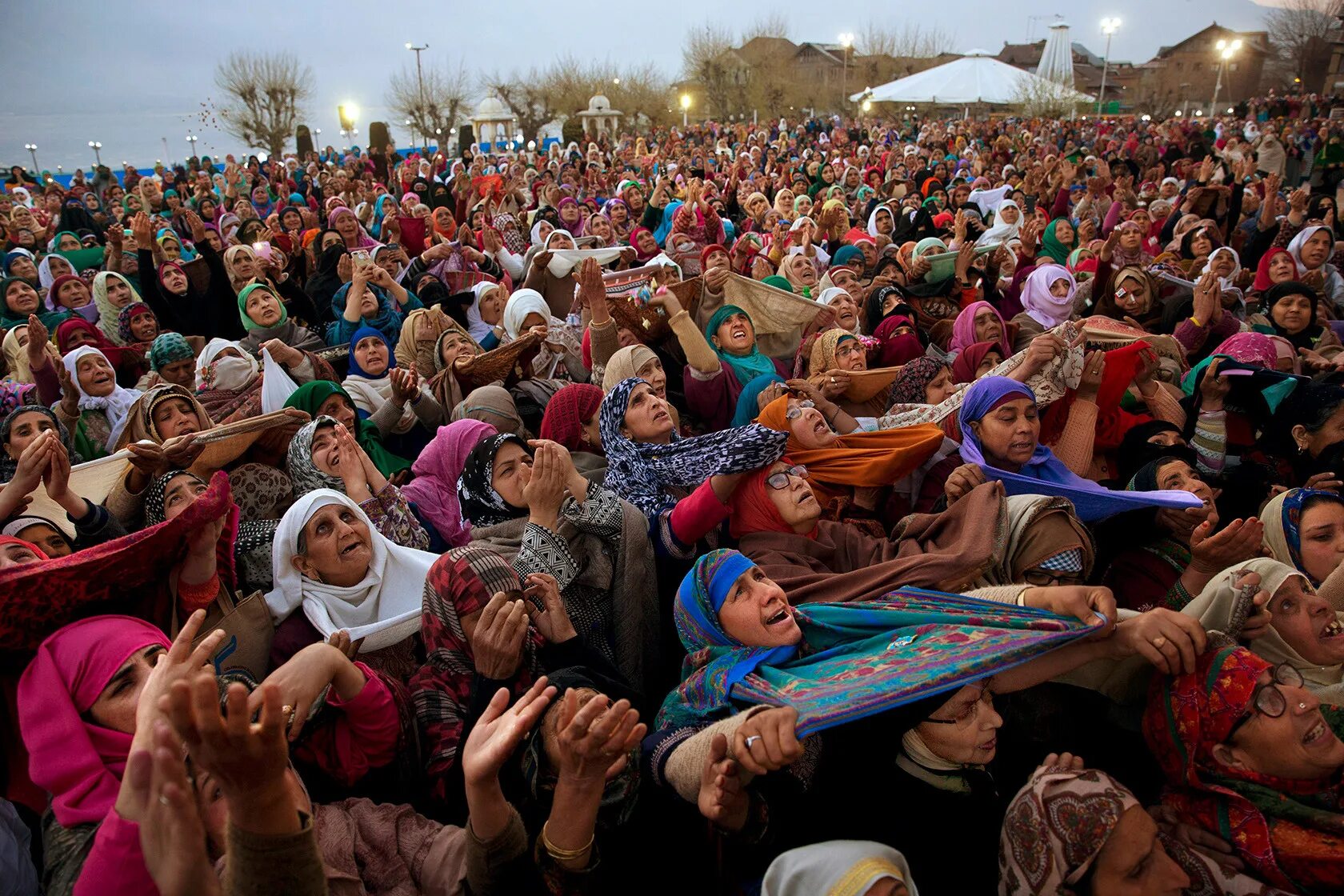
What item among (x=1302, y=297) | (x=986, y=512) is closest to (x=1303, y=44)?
(x=1302, y=297)

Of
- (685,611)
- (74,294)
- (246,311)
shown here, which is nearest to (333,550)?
(685,611)

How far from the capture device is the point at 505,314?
5.95m

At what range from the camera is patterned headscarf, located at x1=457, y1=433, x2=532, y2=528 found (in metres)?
2.99

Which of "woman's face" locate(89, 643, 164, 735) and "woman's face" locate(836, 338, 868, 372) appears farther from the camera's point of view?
"woman's face" locate(836, 338, 868, 372)

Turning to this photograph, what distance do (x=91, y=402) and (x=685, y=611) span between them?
13.7 feet

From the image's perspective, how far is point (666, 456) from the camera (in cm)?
316

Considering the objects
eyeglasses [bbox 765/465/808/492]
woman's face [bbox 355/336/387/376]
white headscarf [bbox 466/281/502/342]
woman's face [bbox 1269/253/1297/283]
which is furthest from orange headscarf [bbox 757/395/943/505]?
woman's face [bbox 1269/253/1297/283]

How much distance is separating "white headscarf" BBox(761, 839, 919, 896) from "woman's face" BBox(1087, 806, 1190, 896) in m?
0.41

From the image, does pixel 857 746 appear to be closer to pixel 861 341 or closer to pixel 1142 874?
pixel 1142 874

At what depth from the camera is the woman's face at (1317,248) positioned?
20.1 feet

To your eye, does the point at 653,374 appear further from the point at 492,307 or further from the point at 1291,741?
the point at 1291,741

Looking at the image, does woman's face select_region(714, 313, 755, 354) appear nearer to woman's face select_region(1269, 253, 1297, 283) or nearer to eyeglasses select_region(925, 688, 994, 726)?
eyeglasses select_region(925, 688, 994, 726)

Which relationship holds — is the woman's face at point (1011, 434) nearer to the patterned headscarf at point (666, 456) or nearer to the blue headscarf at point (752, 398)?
the patterned headscarf at point (666, 456)

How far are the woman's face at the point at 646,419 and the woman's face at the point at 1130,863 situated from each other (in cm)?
217
